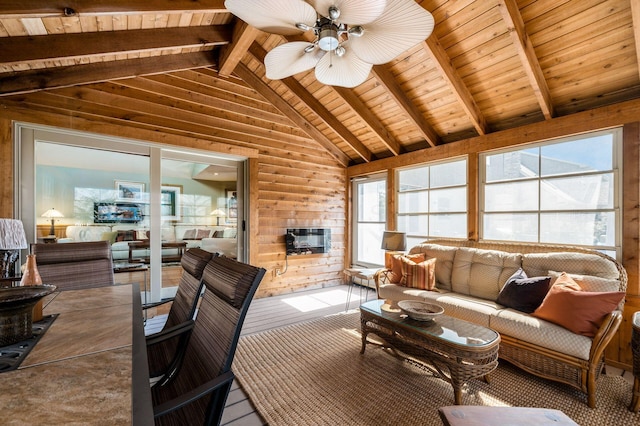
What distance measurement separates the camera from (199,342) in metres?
1.37

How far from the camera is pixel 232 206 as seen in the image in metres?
4.61

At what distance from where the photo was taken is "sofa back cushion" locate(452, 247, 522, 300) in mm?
3146

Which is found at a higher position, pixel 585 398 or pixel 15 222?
pixel 15 222

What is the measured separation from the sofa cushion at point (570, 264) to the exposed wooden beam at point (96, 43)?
4.41 meters

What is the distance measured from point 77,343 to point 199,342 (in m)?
0.48

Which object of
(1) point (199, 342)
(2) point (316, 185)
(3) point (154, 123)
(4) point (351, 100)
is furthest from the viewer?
(2) point (316, 185)

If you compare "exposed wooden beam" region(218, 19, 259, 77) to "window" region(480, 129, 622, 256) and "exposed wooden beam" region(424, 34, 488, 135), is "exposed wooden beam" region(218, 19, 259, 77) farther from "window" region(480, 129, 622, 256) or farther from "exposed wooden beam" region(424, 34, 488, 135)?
"window" region(480, 129, 622, 256)

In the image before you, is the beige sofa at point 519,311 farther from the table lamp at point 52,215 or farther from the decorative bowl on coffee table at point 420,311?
the table lamp at point 52,215

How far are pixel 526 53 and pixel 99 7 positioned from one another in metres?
3.73

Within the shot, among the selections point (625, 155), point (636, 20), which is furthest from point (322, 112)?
point (625, 155)

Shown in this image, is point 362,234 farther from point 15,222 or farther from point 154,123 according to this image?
point 15,222

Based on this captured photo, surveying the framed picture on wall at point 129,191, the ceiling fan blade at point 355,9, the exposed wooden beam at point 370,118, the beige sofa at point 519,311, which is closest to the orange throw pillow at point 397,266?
the beige sofa at point 519,311

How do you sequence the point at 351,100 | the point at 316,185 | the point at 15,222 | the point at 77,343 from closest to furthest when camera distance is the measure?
the point at 77,343
the point at 15,222
the point at 351,100
the point at 316,185

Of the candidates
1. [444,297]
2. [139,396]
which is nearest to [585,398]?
[444,297]
